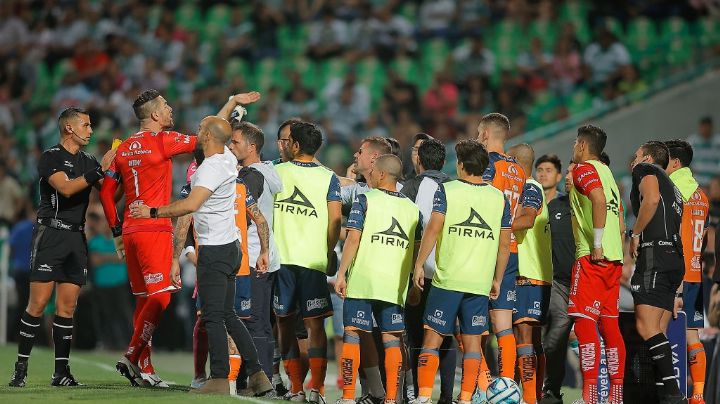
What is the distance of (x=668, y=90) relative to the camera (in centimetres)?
1792

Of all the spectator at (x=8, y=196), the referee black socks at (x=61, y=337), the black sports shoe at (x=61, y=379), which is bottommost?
the black sports shoe at (x=61, y=379)

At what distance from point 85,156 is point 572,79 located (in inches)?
455

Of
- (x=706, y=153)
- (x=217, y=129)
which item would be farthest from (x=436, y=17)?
(x=217, y=129)

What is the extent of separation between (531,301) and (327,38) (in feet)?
43.1

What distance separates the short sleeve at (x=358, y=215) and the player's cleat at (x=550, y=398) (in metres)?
2.38

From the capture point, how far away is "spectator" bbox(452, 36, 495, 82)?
2029 cm

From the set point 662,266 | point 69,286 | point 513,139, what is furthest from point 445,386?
point 513,139

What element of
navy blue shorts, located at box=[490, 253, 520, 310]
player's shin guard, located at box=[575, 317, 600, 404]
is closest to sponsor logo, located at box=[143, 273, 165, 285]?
navy blue shorts, located at box=[490, 253, 520, 310]

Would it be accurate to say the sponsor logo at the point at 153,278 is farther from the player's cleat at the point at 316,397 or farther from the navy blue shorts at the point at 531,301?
the navy blue shorts at the point at 531,301

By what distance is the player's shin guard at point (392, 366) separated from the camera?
8641mm

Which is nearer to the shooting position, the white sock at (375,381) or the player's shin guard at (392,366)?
the player's shin guard at (392,366)

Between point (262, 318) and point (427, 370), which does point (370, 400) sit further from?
point (262, 318)

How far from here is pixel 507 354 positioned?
902 cm

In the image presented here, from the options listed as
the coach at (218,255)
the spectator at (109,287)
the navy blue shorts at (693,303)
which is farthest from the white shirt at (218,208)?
the spectator at (109,287)
